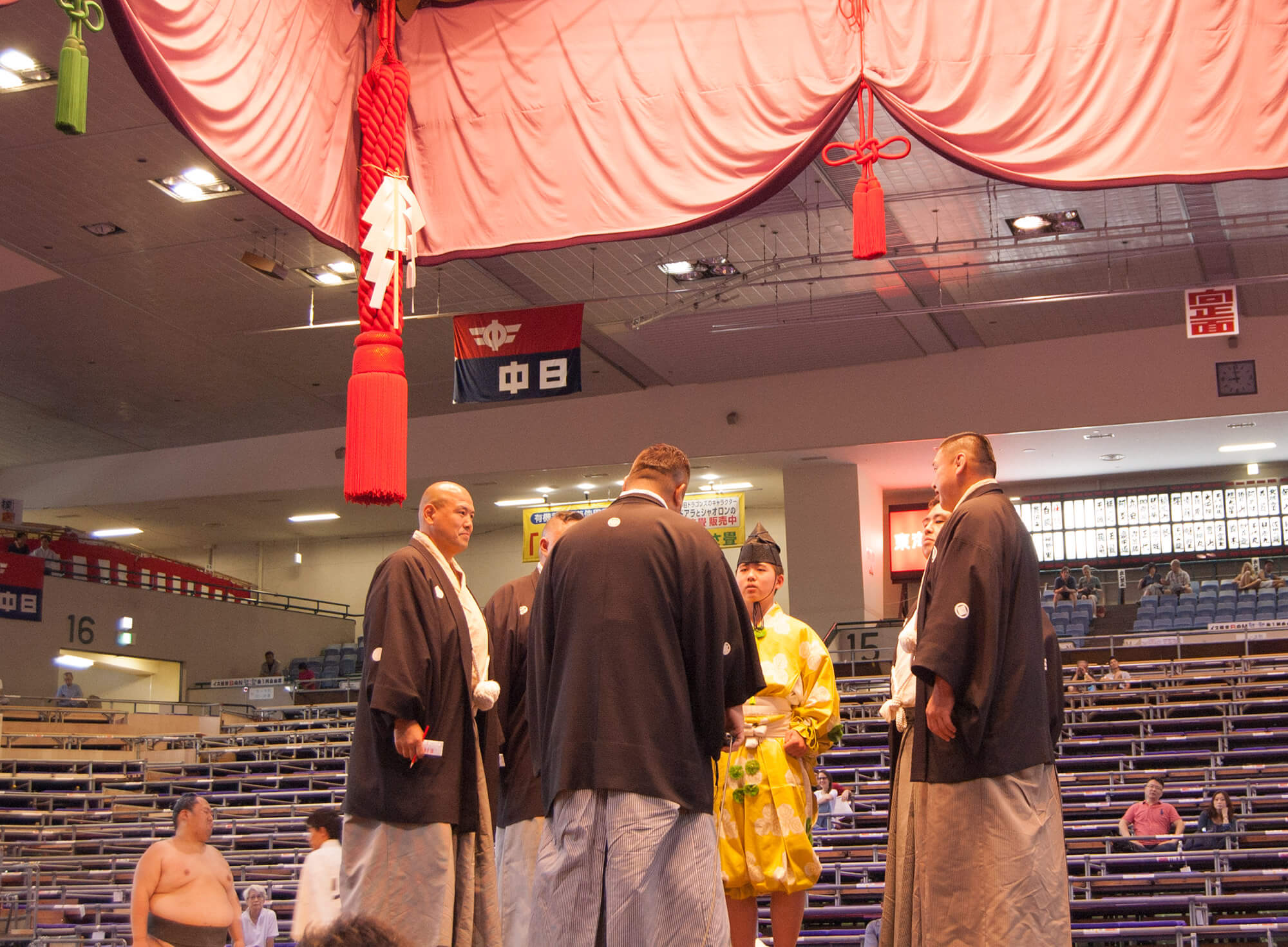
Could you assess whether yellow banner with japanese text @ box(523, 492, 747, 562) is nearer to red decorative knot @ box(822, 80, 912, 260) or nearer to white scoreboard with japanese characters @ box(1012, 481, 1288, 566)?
white scoreboard with japanese characters @ box(1012, 481, 1288, 566)

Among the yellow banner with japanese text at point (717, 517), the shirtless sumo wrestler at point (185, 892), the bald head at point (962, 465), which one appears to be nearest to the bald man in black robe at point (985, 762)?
the bald head at point (962, 465)

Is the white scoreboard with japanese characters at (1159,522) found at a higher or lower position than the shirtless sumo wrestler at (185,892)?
higher

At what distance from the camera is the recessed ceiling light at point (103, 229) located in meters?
11.6

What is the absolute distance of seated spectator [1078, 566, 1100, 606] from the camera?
55.0ft

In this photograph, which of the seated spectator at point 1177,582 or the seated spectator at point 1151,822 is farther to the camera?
the seated spectator at point 1177,582

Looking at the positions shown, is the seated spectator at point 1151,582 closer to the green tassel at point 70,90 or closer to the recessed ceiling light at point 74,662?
the recessed ceiling light at point 74,662

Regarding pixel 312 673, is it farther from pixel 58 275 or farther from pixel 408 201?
pixel 408 201

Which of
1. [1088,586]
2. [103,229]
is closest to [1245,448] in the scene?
[1088,586]

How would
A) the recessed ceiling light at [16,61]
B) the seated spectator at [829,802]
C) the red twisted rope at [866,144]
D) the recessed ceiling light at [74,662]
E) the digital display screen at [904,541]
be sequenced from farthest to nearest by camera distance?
the digital display screen at [904,541] → the recessed ceiling light at [74,662] → the seated spectator at [829,802] → the recessed ceiling light at [16,61] → the red twisted rope at [866,144]

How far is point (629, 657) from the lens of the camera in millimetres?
2764

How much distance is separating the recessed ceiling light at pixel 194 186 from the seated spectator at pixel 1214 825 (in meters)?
8.60

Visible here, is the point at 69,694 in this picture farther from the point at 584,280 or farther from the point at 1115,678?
the point at 1115,678

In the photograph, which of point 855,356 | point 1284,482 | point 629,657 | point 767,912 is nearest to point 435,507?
point 629,657

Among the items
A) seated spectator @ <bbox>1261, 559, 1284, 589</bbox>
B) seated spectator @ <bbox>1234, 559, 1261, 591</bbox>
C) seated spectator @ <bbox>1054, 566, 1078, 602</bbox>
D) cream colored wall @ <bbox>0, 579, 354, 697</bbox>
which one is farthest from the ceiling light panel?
seated spectator @ <bbox>1261, 559, 1284, 589</bbox>
